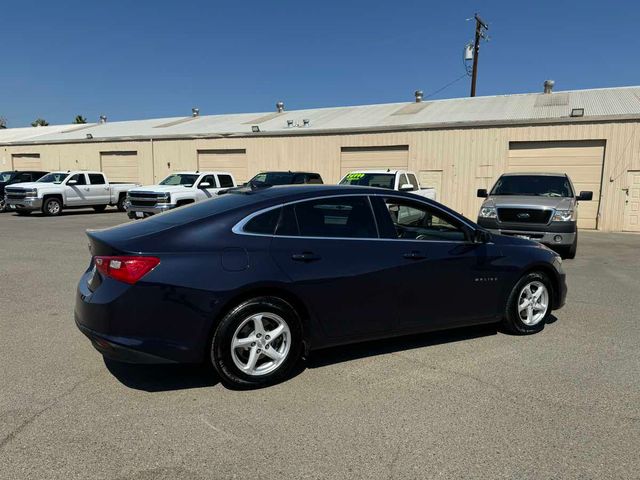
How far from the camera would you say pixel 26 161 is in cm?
3216

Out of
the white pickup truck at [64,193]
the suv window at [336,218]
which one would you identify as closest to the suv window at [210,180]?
the white pickup truck at [64,193]

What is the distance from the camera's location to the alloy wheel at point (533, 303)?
5.25m

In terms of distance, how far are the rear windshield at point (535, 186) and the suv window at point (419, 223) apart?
7121mm

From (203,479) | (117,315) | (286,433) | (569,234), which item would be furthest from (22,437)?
(569,234)

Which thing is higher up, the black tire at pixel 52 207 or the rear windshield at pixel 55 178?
the rear windshield at pixel 55 178

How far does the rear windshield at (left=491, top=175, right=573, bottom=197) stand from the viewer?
11.2 meters

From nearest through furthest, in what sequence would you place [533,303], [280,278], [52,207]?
[280,278]
[533,303]
[52,207]

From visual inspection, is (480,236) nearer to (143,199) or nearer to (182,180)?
(143,199)

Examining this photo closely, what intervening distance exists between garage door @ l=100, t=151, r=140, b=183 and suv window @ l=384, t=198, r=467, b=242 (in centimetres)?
2494

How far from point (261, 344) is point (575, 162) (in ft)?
55.1

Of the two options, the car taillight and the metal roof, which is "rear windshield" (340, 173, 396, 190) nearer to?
the metal roof

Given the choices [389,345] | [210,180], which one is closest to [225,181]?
[210,180]

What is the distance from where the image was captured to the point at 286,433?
3191 mm

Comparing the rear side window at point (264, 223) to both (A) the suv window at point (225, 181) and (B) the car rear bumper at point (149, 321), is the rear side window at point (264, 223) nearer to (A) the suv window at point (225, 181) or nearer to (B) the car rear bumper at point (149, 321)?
(B) the car rear bumper at point (149, 321)
